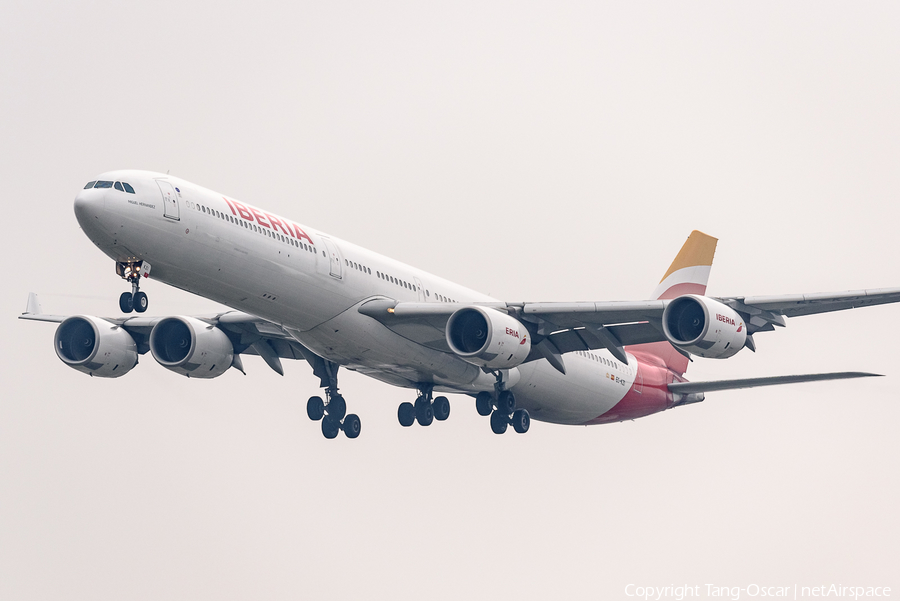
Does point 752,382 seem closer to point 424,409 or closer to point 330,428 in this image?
point 424,409

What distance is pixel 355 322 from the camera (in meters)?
35.3

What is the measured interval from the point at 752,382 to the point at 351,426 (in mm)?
14796

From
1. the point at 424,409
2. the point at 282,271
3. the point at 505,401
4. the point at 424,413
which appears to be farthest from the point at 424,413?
the point at 282,271

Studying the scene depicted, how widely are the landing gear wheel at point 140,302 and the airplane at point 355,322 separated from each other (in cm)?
4

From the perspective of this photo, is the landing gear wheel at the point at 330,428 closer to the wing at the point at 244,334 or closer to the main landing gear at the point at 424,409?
the wing at the point at 244,334

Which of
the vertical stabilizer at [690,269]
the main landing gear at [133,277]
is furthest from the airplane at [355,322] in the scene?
the vertical stabilizer at [690,269]

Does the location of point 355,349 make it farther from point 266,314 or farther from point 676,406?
point 676,406

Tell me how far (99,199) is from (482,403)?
16875 mm

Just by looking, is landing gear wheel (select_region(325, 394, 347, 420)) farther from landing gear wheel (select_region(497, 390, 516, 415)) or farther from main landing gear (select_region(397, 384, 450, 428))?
landing gear wheel (select_region(497, 390, 516, 415))

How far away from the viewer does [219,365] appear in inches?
1555

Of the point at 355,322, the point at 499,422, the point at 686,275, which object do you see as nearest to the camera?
the point at 355,322

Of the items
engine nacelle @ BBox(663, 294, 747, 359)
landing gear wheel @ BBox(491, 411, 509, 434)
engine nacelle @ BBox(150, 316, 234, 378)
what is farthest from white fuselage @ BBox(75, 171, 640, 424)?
engine nacelle @ BBox(663, 294, 747, 359)

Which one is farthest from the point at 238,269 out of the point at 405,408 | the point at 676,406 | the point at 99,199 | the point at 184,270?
the point at 676,406

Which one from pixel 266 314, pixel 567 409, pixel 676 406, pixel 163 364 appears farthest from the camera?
pixel 676 406
